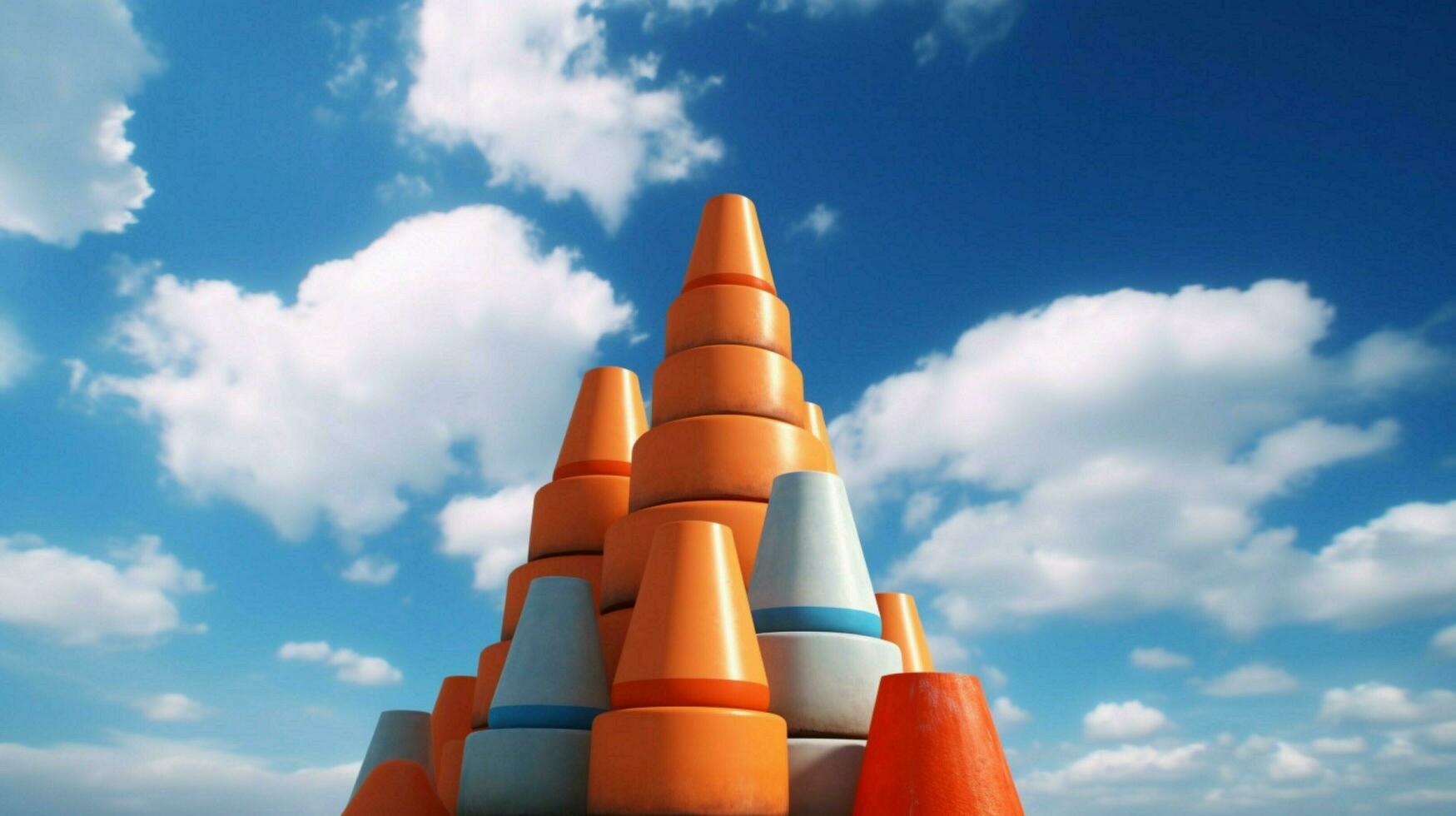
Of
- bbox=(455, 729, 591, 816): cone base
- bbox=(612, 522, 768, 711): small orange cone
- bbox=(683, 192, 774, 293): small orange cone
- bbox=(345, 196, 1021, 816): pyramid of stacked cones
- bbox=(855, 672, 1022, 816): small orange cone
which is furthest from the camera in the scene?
bbox=(683, 192, 774, 293): small orange cone

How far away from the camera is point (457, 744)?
16938mm

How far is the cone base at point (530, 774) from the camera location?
12016 mm

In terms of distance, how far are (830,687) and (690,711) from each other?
2189mm

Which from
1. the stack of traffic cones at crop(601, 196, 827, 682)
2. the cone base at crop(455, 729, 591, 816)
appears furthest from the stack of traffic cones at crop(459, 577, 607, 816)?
the stack of traffic cones at crop(601, 196, 827, 682)

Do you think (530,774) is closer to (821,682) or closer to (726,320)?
(821,682)

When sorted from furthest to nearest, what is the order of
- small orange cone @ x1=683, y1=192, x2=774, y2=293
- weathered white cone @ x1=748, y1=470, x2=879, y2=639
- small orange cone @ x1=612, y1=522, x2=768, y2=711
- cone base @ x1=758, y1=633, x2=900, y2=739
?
small orange cone @ x1=683, y1=192, x2=774, y2=293, weathered white cone @ x1=748, y1=470, x2=879, y2=639, cone base @ x1=758, y1=633, x2=900, y2=739, small orange cone @ x1=612, y1=522, x2=768, y2=711

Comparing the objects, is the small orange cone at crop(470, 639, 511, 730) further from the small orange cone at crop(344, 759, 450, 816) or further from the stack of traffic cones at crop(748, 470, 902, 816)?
the stack of traffic cones at crop(748, 470, 902, 816)

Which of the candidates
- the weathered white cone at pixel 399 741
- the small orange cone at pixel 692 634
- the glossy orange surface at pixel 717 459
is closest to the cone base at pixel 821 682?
the small orange cone at pixel 692 634

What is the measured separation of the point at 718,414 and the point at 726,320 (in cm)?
176

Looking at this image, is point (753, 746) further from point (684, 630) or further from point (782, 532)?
point (782, 532)

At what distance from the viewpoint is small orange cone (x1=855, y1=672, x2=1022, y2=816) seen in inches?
396

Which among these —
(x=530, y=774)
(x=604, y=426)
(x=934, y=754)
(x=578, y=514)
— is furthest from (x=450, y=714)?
(x=934, y=754)

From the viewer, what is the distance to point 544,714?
1259cm

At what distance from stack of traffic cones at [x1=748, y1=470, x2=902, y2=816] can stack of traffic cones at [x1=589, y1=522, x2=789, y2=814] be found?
0.70 meters
